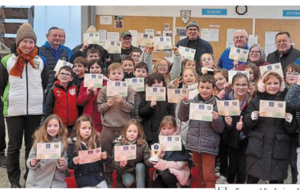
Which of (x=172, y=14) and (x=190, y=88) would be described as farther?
(x=172, y=14)

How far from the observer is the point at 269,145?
152 inches

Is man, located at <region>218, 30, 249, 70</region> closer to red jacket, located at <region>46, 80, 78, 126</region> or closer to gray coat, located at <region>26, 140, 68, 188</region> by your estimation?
red jacket, located at <region>46, 80, 78, 126</region>

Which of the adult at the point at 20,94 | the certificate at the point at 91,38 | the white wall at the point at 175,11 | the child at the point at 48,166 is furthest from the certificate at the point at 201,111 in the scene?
the white wall at the point at 175,11

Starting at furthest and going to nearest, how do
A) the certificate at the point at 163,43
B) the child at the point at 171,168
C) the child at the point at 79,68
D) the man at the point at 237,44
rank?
1. the man at the point at 237,44
2. the certificate at the point at 163,43
3. the child at the point at 79,68
4. the child at the point at 171,168

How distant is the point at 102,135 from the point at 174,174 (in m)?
Answer: 0.90

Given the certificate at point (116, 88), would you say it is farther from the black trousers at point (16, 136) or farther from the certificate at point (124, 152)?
the black trousers at point (16, 136)

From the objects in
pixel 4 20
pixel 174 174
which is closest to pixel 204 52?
pixel 174 174

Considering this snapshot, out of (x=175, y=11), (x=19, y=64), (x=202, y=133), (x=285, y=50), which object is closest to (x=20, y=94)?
(x=19, y=64)

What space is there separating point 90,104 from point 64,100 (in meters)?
0.29

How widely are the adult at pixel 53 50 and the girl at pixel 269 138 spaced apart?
8.65ft

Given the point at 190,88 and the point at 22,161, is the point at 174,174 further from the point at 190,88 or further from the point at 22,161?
the point at 22,161

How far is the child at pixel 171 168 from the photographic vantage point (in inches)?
159

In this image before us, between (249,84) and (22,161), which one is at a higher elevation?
(249,84)

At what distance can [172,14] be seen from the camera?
350 inches
